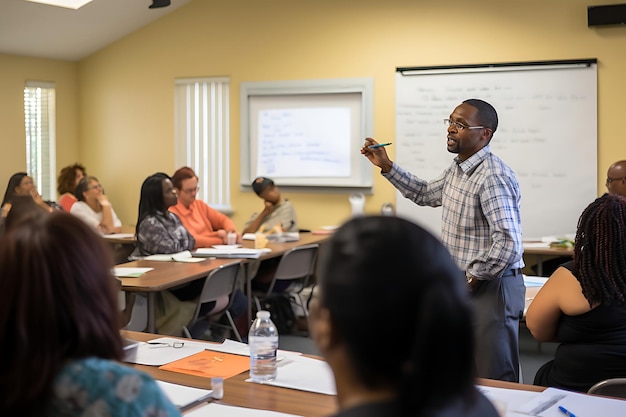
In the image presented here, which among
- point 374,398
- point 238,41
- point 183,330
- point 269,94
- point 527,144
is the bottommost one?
point 183,330

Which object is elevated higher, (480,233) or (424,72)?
(424,72)

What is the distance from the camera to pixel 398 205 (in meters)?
7.28

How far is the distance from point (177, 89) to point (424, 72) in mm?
2732

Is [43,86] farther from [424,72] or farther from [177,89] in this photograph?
[424,72]

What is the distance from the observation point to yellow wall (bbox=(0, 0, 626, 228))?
6.60 m

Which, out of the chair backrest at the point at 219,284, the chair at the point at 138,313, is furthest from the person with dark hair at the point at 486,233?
the chair at the point at 138,313

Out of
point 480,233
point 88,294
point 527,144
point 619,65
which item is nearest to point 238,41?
point 527,144

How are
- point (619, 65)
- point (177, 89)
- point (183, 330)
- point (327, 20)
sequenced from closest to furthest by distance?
point (183, 330) < point (619, 65) < point (327, 20) < point (177, 89)

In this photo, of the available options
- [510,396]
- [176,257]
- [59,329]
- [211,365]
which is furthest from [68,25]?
[59,329]

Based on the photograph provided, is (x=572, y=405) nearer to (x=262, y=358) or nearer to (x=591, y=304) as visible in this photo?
(x=591, y=304)

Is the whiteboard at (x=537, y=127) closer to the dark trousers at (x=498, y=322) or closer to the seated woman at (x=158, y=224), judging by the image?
the seated woman at (x=158, y=224)

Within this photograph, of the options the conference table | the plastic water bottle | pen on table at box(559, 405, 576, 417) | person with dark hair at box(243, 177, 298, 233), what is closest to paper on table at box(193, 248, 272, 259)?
the conference table

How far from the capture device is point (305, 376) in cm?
236

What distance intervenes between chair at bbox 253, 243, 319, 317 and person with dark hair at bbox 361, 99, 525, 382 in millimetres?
2294
